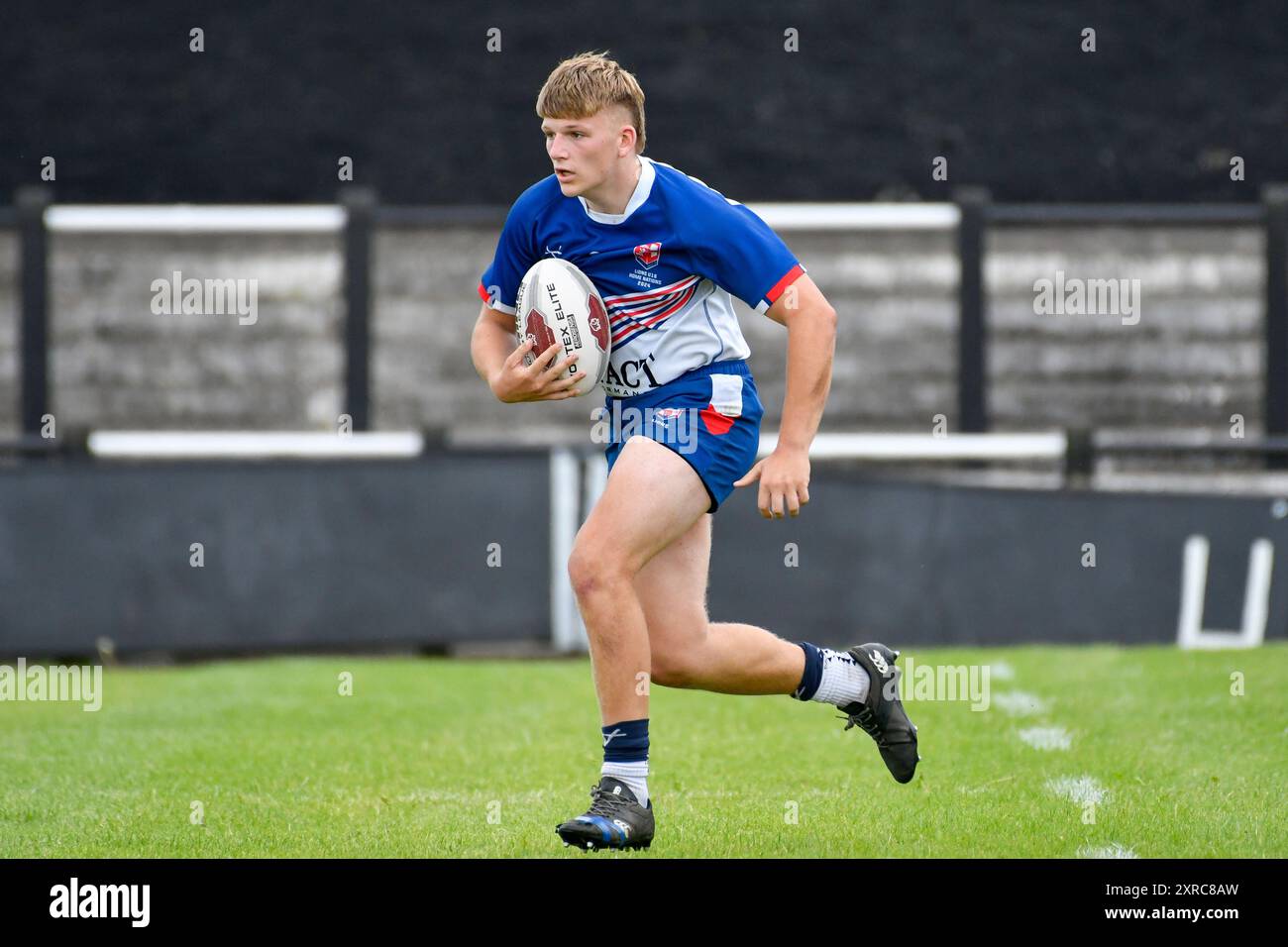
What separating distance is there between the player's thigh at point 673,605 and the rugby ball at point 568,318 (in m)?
0.60

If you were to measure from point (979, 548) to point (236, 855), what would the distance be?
7462 millimetres

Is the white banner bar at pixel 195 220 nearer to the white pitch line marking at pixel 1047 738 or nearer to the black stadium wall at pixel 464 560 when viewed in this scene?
the black stadium wall at pixel 464 560

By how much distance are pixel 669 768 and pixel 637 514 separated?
6.60 feet

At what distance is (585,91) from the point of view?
5695 millimetres

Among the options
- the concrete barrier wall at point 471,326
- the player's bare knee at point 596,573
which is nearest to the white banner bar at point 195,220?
the concrete barrier wall at point 471,326

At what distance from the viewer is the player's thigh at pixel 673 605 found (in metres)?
5.93

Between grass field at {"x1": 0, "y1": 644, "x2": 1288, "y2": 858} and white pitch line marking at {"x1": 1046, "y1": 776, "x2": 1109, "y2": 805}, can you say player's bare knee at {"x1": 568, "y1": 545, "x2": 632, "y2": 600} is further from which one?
white pitch line marking at {"x1": 1046, "y1": 776, "x2": 1109, "y2": 805}

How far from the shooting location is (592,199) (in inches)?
232

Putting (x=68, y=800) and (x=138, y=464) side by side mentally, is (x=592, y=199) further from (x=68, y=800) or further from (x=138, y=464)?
(x=138, y=464)

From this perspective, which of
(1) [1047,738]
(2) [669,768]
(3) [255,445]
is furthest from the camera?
(3) [255,445]

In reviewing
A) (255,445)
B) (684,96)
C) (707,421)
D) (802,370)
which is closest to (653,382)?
(707,421)

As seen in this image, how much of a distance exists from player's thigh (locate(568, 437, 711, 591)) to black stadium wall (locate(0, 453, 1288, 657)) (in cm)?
633

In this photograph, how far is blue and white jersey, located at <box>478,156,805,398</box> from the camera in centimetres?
581

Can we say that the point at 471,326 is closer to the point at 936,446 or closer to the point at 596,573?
the point at 936,446
